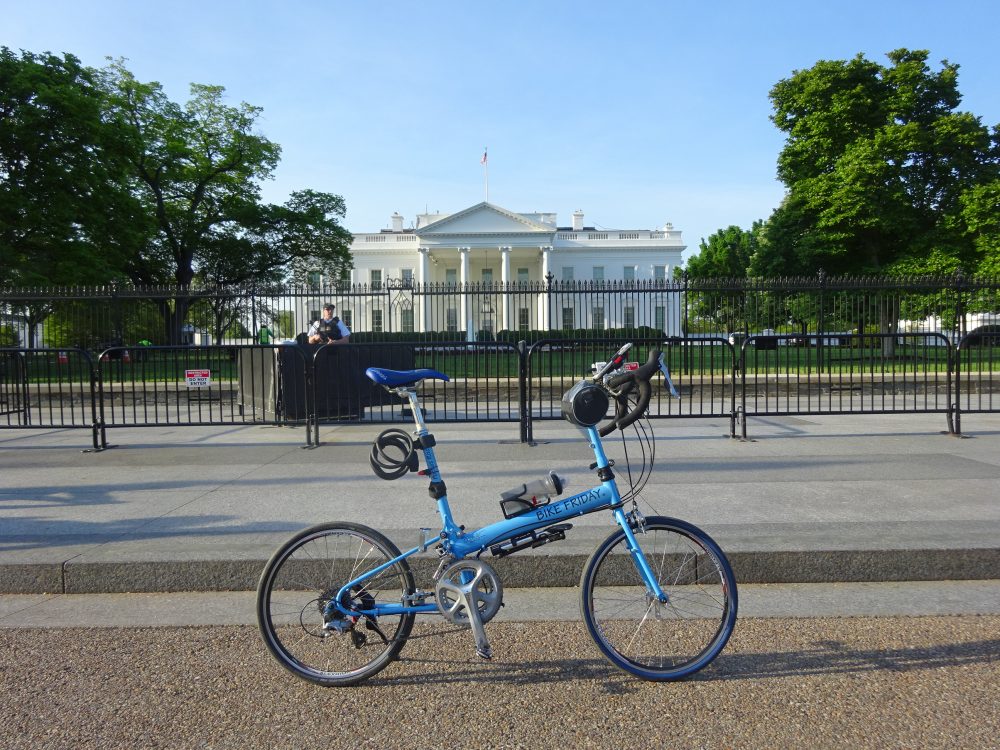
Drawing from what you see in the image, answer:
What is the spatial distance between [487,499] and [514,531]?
2.86 metres

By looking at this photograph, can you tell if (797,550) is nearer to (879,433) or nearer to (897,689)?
(897,689)

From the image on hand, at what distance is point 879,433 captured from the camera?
9375 millimetres

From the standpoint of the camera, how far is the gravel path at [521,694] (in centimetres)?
257

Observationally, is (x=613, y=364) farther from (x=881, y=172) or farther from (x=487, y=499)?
(x=881, y=172)

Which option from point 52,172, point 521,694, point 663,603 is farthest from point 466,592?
point 52,172

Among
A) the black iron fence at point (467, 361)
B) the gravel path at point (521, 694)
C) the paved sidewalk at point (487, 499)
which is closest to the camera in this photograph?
the gravel path at point (521, 694)

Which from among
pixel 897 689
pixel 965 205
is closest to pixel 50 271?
pixel 897 689

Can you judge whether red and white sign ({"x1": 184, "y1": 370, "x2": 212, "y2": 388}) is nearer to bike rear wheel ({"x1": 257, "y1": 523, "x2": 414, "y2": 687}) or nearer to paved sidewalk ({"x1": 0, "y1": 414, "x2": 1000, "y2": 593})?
paved sidewalk ({"x1": 0, "y1": 414, "x2": 1000, "y2": 593})

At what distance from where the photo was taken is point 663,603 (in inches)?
119

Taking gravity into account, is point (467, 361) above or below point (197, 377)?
above

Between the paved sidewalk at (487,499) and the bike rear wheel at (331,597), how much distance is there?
1.17 metres

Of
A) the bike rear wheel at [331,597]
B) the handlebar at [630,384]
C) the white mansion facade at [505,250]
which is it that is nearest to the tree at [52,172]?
the bike rear wheel at [331,597]

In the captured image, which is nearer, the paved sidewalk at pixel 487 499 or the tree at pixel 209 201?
the paved sidewalk at pixel 487 499

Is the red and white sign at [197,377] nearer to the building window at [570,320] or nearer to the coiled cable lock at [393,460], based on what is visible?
the building window at [570,320]
